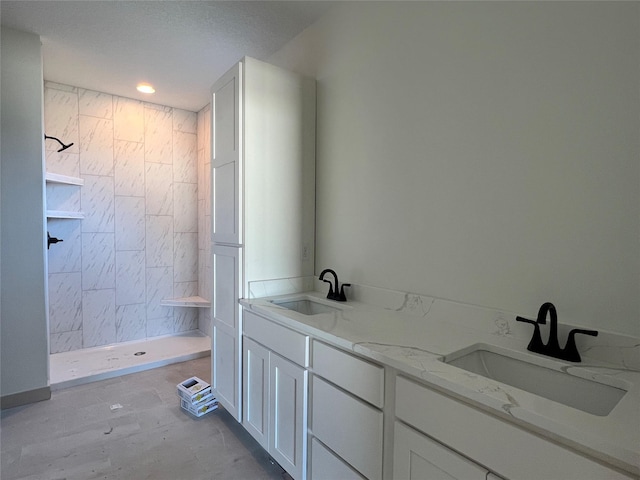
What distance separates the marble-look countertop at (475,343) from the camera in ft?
2.46

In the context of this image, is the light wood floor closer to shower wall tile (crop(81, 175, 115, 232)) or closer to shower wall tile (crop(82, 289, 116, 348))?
shower wall tile (crop(82, 289, 116, 348))

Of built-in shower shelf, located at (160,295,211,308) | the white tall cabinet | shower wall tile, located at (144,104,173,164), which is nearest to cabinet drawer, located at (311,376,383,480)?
the white tall cabinet

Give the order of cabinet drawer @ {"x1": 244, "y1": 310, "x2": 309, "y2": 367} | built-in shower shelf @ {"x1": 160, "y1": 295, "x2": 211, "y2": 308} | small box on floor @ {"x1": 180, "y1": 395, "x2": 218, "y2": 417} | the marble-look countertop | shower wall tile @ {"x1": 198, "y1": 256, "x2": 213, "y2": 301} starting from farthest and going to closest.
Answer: shower wall tile @ {"x1": 198, "y1": 256, "x2": 213, "y2": 301}, built-in shower shelf @ {"x1": 160, "y1": 295, "x2": 211, "y2": 308}, small box on floor @ {"x1": 180, "y1": 395, "x2": 218, "y2": 417}, cabinet drawer @ {"x1": 244, "y1": 310, "x2": 309, "y2": 367}, the marble-look countertop

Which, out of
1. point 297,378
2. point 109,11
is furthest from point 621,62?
point 109,11

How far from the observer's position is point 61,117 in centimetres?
337

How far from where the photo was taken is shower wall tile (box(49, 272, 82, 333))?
3.39m

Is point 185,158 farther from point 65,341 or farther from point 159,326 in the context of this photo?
point 65,341

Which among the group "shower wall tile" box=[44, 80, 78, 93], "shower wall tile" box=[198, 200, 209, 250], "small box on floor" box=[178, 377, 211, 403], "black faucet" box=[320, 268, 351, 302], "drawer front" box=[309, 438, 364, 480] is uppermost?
"shower wall tile" box=[44, 80, 78, 93]

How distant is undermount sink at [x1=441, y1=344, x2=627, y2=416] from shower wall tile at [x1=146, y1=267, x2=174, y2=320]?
11.8 ft

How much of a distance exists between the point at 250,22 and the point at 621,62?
7.01ft

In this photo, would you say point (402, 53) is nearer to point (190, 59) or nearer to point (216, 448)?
point (190, 59)

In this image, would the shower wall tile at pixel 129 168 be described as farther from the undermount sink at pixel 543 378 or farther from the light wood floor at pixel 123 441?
the undermount sink at pixel 543 378

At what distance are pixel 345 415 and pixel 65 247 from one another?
341cm

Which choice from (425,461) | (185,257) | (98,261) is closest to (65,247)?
(98,261)
